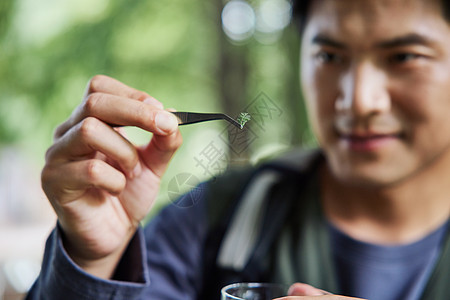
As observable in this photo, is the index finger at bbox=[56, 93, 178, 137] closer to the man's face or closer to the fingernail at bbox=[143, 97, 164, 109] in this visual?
the fingernail at bbox=[143, 97, 164, 109]

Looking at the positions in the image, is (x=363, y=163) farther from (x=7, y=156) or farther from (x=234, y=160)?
(x=7, y=156)

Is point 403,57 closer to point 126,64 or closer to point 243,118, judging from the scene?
point 243,118

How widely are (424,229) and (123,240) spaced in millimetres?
839

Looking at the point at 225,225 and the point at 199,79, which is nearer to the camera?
the point at 225,225

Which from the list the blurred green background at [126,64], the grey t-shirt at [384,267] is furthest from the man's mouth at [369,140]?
the blurred green background at [126,64]

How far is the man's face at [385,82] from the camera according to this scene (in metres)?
1.01

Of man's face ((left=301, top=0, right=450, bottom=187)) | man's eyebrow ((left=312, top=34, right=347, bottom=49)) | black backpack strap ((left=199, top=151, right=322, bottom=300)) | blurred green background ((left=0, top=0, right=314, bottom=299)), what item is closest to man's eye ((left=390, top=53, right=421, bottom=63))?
man's face ((left=301, top=0, right=450, bottom=187))

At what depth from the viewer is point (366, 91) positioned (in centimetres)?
99

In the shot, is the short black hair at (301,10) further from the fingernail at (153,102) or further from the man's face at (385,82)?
the fingernail at (153,102)

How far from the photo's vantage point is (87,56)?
11.5ft

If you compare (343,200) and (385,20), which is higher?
(385,20)

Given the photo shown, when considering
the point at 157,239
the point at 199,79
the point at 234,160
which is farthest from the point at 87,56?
the point at 234,160

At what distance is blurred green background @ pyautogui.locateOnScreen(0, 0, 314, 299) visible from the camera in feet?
8.62

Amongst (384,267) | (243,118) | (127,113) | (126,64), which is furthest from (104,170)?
(126,64)
